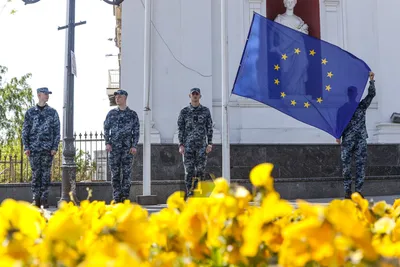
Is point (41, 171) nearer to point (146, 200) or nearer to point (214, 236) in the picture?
point (146, 200)

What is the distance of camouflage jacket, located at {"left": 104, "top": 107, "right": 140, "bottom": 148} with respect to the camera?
6980 millimetres

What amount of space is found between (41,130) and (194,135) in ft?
7.73

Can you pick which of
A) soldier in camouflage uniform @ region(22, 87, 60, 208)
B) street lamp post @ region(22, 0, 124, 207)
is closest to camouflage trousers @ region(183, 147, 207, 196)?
street lamp post @ region(22, 0, 124, 207)

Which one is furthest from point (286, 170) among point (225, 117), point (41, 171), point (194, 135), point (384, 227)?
point (384, 227)

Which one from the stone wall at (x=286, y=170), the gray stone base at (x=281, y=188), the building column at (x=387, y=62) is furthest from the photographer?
the building column at (x=387, y=62)

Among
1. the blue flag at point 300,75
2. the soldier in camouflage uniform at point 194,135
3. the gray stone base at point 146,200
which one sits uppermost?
the blue flag at point 300,75

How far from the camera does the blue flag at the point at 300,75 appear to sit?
7102 millimetres

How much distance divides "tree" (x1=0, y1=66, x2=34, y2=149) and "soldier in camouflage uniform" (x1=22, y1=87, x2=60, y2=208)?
17027 millimetres

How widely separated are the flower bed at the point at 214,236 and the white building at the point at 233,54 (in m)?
9.30

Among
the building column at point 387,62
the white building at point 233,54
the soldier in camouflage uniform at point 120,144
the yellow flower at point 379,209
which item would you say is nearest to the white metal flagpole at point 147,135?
the soldier in camouflage uniform at point 120,144

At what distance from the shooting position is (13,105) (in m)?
24.1

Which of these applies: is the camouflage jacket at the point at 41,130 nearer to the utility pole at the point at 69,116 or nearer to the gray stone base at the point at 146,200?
the utility pole at the point at 69,116

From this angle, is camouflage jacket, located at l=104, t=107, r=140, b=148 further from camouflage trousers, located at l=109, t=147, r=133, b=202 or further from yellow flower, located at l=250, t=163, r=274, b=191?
yellow flower, located at l=250, t=163, r=274, b=191

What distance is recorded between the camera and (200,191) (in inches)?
49.9
